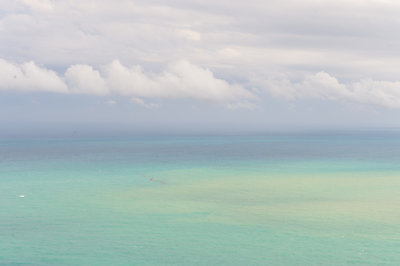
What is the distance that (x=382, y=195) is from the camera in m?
31.0

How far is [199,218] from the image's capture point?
958 inches

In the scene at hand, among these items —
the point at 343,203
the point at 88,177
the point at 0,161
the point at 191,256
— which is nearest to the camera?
the point at 191,256

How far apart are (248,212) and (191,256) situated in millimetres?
7803

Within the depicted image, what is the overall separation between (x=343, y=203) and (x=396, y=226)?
5771mm

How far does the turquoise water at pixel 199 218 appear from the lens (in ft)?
61.0

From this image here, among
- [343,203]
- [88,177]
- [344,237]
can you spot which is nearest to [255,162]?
[88,177]

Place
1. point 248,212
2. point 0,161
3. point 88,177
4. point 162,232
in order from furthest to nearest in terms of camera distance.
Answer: point 0,161
point 88,177
point 248,212
point 162,232

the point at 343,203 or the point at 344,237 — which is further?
the point at 343,203

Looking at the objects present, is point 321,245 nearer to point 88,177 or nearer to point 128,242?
point 128,242

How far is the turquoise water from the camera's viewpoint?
18594 millimetres

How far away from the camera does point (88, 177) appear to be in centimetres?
4047

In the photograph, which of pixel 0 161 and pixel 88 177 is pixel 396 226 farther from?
pixel 0 161

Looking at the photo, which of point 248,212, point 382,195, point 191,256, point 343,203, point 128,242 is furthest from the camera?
point 382,195

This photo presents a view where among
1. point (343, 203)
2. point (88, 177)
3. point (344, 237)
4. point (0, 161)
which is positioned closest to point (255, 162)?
point (88, 177)
